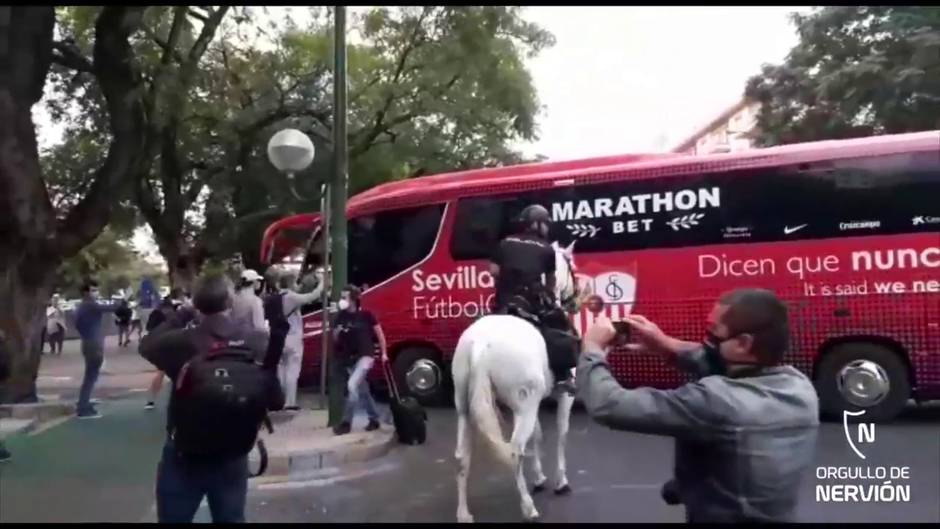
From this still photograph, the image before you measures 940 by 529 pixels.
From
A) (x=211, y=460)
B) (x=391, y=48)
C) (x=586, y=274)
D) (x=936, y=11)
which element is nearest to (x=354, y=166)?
(x=391, y=48)

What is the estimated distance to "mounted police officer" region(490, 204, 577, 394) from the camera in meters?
6.59

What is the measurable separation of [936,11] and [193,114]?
14935 millimetres

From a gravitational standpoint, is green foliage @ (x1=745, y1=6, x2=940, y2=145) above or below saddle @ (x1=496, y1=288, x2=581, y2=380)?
above

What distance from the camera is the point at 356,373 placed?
31.7ft

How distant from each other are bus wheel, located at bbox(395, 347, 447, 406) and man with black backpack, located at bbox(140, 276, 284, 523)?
7752 mm

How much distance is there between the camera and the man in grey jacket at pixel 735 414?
104 inches

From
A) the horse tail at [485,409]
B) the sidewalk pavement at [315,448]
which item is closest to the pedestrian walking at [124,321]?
the sidewalk pavement at [315,448]

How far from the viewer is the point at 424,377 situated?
39.3 feet

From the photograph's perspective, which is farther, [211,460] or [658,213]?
[658,213]

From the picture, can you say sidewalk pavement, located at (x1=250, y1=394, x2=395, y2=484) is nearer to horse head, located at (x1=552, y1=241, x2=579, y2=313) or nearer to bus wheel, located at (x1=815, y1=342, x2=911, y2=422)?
horse head, located at (x1=552, y1=241, x2=579, y2=313)

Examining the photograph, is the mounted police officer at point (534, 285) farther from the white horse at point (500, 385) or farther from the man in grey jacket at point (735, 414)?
the man in grey jacket at point (735, 414)

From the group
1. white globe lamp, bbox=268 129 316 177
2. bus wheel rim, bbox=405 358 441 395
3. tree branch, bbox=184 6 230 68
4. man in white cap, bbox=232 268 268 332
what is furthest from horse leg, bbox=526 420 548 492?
tree branch, bbox=184 6 230 68

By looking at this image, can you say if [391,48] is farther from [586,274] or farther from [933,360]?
[933,360]

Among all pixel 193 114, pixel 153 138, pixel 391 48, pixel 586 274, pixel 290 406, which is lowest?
→ pixel 290 406
